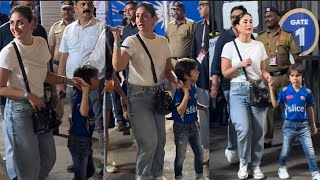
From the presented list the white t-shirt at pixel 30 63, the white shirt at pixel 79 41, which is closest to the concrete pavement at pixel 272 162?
the white shirt at pixel 79 41

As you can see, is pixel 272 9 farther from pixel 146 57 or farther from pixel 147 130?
pixel 147 130

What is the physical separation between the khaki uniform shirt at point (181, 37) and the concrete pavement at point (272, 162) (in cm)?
42

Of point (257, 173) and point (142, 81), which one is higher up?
point (142, 81)

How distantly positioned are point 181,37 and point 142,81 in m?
0.23

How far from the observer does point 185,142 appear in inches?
67.4

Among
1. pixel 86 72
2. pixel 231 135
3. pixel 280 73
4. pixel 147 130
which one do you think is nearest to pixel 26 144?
pixel 86 72

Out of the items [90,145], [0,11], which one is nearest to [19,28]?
[0,11]

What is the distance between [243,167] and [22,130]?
3.01 feet

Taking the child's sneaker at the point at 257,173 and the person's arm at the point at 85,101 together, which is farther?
the child's sneaker at the point at 257,173

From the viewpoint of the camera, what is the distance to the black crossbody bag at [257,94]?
5.74 ft

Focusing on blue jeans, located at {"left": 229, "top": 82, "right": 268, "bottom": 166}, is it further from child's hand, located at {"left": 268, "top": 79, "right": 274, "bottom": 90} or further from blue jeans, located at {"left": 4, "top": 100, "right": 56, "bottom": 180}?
blue jeans, located at {"left": 4, "top": 100, "right": 56, "bottom": 180}

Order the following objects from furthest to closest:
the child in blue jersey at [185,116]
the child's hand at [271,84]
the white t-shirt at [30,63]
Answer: the child's hand at [271,84] < the child in blue jersey at [185,116] < the white t-shirt at [30,63]

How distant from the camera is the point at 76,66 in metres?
1.67

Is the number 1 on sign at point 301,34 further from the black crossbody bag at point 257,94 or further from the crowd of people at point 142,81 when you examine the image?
the black crossbody bag at point 257,94
